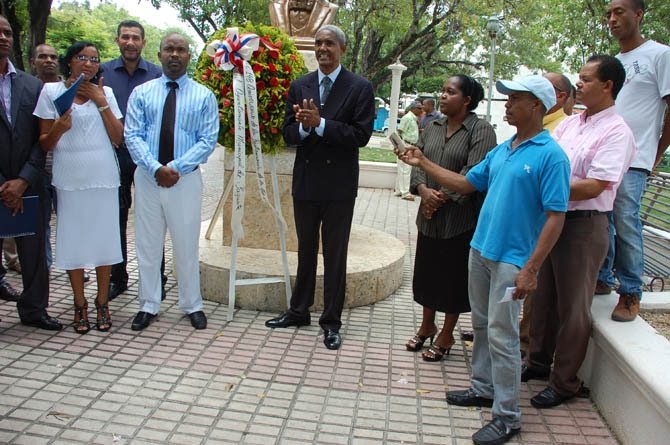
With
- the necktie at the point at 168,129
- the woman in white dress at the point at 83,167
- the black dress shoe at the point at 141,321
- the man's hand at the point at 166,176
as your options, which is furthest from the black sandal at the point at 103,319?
the necktie at the point at 168,129

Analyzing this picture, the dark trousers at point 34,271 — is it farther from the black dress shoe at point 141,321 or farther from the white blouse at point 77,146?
the black dress shoe at point 141,321

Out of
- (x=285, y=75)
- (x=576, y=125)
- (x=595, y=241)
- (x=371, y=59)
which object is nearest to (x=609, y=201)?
(x=595, y=241)

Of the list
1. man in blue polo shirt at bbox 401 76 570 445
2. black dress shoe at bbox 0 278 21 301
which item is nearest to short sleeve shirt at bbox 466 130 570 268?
man in blue polo shirt at bbox 401 76 570 445

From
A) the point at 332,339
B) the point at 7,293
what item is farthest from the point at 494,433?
the point at 7,293

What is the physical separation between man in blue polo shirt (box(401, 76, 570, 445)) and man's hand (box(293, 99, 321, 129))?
844 mm

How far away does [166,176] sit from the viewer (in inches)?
165

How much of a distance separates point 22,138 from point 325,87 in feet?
7.11

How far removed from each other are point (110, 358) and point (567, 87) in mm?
3534

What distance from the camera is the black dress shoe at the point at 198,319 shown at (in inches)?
178

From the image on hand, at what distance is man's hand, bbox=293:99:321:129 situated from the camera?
3.94 metres

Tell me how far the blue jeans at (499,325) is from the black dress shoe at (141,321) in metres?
2.49

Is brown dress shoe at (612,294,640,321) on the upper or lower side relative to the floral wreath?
lower

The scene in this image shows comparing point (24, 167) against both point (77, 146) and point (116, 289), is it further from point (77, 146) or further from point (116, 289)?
point (116, 289)

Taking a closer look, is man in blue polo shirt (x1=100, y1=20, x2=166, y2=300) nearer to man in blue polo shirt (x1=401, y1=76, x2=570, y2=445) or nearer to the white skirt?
the white skirt
